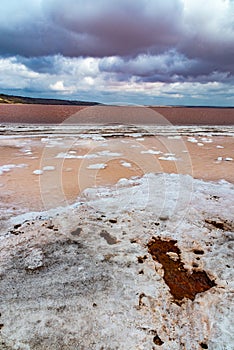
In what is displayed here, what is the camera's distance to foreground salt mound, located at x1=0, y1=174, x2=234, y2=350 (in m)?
3.60

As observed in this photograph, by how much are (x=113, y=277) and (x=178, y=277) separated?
1.20 metres

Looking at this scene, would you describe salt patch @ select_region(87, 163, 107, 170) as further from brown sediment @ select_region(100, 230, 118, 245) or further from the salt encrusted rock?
the salt encrusted rock

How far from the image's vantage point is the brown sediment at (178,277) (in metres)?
4.46

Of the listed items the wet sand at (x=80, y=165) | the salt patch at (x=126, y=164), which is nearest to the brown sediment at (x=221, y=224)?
the wet sand at (x=80, y=165)

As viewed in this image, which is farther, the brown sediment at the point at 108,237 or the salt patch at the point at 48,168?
the salt patch at the point at 48,168

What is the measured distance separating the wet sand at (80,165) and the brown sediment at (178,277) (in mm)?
3733

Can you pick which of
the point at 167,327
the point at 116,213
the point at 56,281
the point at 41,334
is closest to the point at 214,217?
the point at 116,213

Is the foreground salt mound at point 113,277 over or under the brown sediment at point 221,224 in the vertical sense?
under

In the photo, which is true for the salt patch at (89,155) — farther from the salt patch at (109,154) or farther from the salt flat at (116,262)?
the salt flat at (116,262)

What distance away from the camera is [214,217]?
23.5ft

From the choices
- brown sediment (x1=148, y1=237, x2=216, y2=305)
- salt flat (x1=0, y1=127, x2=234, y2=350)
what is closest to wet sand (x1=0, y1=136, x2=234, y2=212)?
salt flat (x1=0, y1=127, x2=234, y2=350)

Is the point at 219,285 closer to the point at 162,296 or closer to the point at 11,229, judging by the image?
the point at 162,296

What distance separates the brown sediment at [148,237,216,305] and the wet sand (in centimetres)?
373

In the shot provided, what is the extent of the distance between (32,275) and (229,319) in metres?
3.30
